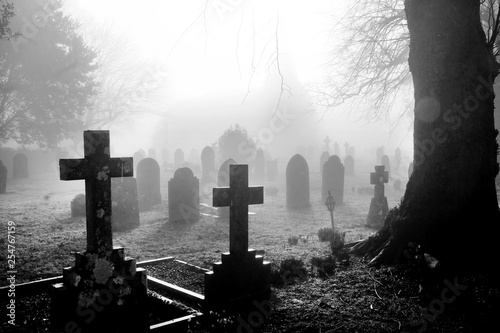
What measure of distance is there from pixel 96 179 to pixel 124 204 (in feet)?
22.8

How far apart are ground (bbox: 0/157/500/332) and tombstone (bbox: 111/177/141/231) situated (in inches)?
19.2

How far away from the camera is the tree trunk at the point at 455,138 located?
4539mm

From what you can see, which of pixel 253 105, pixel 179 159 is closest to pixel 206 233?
pixel 179 159

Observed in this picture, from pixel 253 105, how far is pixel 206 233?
52201 millimetres

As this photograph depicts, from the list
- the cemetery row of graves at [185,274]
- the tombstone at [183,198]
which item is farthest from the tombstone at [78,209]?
A: the tombstone at [183,198]

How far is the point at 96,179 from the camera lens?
3.44 metres

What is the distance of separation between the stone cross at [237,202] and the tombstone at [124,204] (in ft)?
20.8

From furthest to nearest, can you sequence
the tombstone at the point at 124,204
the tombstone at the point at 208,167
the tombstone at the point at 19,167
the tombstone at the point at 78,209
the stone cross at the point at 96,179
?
the tombstone at the point at 19,167, the tombstone at the point at 208,167, the tombstone at the point at 78,209, the tombstone at the point at 124,204, the stone cross at the point at 96,179

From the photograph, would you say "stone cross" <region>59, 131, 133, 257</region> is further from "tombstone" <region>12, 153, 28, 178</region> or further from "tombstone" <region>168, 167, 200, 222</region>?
"tombstone" <region>12, 153, 28, 178</region>

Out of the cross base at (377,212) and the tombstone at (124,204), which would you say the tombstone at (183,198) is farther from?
the cross base at (377,212)

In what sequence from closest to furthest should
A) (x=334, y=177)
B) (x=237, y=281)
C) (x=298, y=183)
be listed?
1. (x=237, y=281)
2. (x=298, y=183)
3. (x=334, y=177)

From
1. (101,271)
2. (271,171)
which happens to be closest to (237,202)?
(101,271)

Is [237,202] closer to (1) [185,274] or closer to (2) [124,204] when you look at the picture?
(1) [185,274]

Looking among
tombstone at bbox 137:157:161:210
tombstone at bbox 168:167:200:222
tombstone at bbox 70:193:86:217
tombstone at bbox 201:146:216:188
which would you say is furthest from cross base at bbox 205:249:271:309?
tombstone at bbox 201:146:216:188
